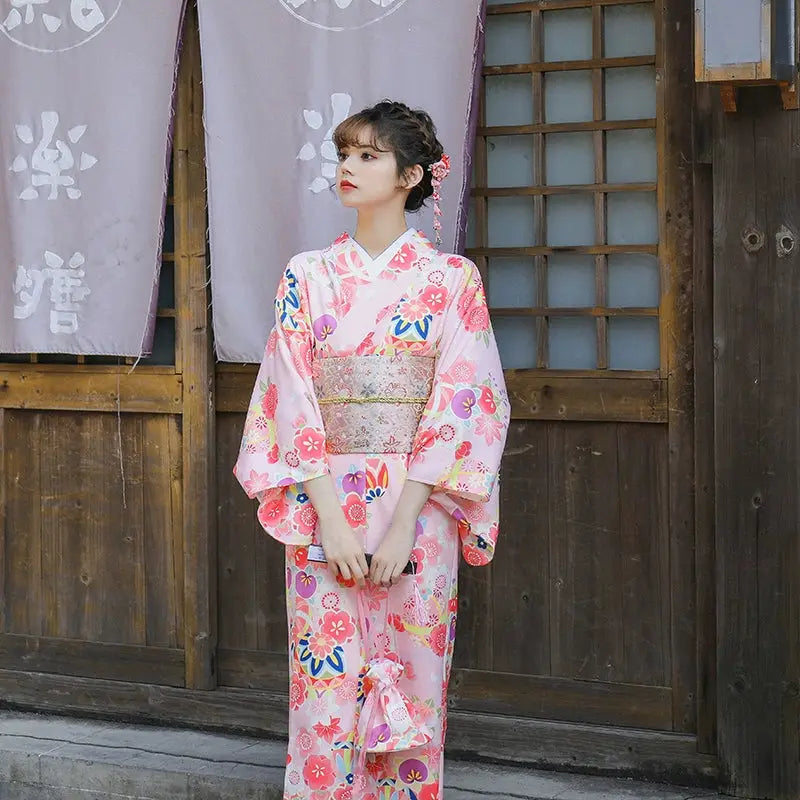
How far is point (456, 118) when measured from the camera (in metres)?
4.87

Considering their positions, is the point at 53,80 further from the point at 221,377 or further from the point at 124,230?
the point at 221,377

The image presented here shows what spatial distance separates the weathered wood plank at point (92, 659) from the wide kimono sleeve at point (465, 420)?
2.12 metres

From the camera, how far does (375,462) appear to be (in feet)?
13.5

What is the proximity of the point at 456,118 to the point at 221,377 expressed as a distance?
5.02 ft

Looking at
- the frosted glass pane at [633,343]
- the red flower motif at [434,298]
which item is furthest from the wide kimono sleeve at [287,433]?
the frosted glass pane at [633,343]

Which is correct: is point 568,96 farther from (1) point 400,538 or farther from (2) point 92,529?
(2) point 92,529

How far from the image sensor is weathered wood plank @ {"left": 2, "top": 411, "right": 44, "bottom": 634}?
6012mm

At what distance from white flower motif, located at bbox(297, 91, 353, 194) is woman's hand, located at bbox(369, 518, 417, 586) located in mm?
1680

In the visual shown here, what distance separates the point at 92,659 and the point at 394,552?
252 centimetres

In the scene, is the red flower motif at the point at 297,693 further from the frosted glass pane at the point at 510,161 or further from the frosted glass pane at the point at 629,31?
the frosted glass pane at the point at 629,31

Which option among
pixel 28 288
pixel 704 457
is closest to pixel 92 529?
Answer: pixel 28 288

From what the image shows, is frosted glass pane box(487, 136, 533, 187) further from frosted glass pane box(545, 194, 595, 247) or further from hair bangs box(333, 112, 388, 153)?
hair bangs box(333, 112, 388, 153)

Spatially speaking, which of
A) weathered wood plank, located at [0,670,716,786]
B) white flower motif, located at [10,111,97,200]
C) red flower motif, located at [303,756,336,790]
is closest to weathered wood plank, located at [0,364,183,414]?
white flower motif, located at [10,111,97,200]

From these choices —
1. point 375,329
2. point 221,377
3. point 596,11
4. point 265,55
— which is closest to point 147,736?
point 221,377
